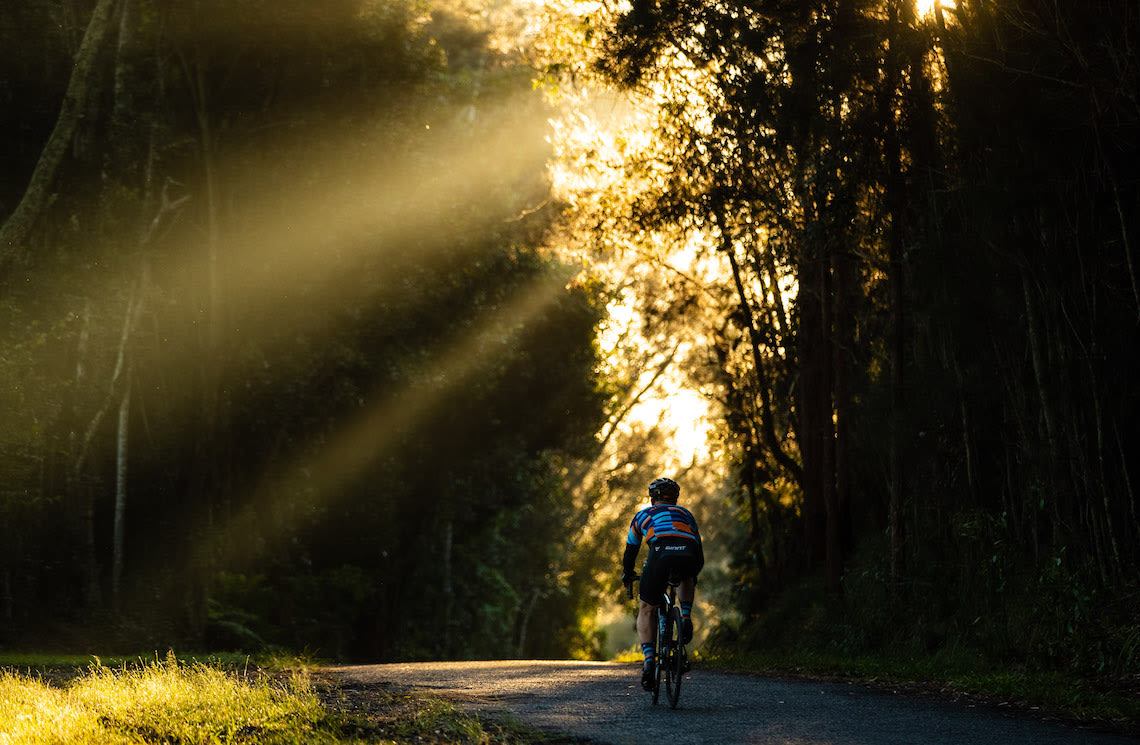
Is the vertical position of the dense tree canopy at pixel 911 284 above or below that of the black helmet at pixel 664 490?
above

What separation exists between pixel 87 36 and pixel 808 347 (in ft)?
39.3

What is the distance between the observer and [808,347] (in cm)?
2000

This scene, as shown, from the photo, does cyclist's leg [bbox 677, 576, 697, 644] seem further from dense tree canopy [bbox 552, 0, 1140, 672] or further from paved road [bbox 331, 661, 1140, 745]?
dense tree canopy [bbox 552, 0, 1140, 672]

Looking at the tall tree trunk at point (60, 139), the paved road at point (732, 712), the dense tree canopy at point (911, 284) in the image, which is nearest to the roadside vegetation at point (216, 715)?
the paved road at point (732, 712)

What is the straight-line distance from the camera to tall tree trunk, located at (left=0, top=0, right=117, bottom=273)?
17844mm

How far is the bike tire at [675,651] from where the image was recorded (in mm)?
9797

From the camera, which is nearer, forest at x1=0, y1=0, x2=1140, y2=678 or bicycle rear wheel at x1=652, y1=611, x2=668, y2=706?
bicycle rear wheel at x1=652, y1=611, x2=668, y2=706

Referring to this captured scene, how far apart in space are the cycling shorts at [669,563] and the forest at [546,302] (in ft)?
13.0

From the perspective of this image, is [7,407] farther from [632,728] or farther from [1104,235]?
[1104,235]

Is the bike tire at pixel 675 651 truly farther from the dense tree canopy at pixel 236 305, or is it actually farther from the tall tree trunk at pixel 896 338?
the dense tree canopy at pixel 236 305

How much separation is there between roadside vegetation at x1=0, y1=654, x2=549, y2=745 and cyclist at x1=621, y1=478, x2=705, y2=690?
5.50ft

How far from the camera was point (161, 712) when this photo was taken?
886 centimetres

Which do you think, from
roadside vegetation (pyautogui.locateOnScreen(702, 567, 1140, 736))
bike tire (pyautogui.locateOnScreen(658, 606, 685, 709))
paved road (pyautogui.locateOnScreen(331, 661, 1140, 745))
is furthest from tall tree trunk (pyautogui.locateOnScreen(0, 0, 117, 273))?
bike tire (pyautogui.locateOnScreen(658, 606, 685, 709))

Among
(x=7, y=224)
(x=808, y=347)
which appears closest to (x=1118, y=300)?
(x=808, y=347)
